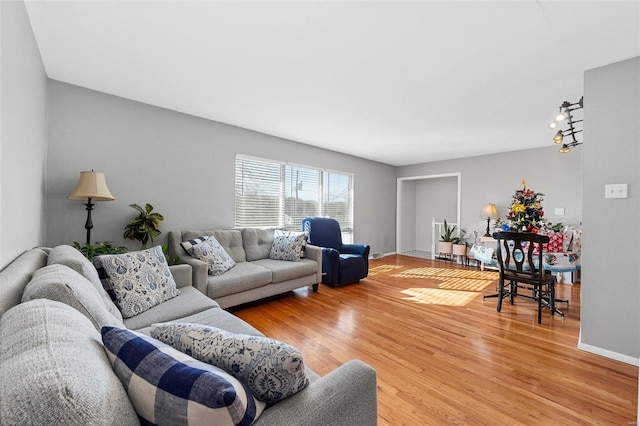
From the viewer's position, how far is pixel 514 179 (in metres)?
5.18

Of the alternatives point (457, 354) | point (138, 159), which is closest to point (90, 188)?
point (138, 159)

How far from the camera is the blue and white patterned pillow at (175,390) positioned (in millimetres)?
Result: 602

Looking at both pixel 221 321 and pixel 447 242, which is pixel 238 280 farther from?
pixel 447 242

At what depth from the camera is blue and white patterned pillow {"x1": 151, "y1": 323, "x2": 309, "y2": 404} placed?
0.78 m

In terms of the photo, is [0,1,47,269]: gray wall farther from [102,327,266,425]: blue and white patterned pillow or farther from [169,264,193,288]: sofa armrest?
[102,327,266,425]: blue and white patterned pillow

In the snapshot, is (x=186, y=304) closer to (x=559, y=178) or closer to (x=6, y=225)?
(x=6, y=225)

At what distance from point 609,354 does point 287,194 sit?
4.15 metres

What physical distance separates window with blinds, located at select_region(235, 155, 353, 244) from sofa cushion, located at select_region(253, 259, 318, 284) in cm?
93

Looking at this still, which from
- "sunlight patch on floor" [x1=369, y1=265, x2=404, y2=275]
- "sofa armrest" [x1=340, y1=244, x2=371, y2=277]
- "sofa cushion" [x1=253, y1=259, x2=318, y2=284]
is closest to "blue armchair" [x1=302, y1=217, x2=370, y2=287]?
"sofa armrest" [x1=340, y1=244, x2=371, y2=277]

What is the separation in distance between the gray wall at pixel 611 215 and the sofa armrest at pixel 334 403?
8.10 feet

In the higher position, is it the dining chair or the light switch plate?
the light switch plate

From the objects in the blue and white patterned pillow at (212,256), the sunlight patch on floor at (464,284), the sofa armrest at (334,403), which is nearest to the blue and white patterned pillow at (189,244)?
the blue and white patterned pillow at (212,256)

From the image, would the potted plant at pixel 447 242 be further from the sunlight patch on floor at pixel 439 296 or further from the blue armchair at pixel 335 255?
the blue armchair at pixel 335 255

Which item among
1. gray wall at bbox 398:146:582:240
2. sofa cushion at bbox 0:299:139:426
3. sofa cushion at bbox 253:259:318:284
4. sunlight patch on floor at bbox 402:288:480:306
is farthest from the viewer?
gray wall at bbox 398:146:582:240
